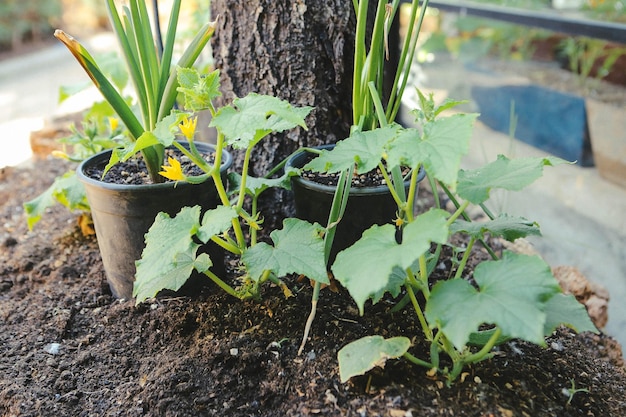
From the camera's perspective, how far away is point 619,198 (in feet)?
8.21

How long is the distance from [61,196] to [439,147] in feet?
3.68

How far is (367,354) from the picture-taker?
0.95 metres

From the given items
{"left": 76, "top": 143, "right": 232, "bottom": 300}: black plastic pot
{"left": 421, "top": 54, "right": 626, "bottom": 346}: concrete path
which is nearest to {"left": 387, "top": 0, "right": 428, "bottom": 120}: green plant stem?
{"left": 76, "top": 143, "right": 232, "bottom": 300}: black plastic pot

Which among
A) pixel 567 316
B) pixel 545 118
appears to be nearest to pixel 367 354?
pixel 567 316

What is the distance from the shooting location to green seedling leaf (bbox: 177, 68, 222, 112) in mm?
1037

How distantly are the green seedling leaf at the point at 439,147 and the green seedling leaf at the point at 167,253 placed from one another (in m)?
0.39

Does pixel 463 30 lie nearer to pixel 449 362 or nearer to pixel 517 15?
pixel 517 15

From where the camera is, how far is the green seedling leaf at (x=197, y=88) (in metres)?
1.04

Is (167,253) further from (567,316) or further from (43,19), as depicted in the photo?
(43,19)

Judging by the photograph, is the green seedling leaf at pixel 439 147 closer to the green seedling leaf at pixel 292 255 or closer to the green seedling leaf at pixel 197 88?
the green seedling leaf at pixel 292 255

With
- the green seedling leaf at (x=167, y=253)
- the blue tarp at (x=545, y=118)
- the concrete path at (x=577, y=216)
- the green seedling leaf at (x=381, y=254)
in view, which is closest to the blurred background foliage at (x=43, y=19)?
the blue tarp at (x=545, y=118)

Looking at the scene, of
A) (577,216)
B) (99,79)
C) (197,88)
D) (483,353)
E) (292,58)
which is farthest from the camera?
(577,216)

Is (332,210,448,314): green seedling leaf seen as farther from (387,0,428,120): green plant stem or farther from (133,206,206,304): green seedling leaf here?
(387,0,428,120): green plant stem

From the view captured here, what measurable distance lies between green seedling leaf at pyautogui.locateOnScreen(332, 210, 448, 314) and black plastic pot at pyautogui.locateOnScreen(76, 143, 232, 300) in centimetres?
44
